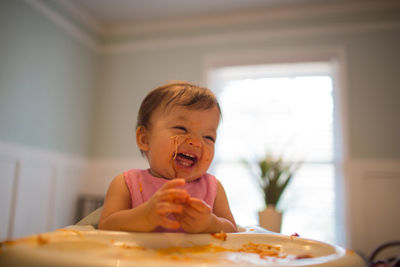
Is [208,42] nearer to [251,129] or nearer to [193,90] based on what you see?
[251,129]

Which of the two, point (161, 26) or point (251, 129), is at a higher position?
point (161, 26)

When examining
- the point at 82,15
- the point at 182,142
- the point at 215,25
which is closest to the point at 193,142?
the point at 182,142

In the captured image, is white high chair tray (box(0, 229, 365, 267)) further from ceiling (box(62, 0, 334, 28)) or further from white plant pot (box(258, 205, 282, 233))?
ceiling (box(62, 0, 334, 28))

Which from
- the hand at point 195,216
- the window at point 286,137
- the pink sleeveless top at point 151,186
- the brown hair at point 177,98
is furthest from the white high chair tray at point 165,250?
the window at point 286,137

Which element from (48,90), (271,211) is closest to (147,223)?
(271,211)

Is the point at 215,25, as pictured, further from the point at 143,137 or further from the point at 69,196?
the point at 143,137

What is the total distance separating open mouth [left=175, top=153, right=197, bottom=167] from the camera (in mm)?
976

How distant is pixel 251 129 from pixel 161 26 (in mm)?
1701

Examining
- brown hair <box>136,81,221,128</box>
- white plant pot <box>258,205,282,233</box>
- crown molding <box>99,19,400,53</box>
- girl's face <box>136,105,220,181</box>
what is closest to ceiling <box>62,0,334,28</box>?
crown molding <box>99,19,400,53</box>

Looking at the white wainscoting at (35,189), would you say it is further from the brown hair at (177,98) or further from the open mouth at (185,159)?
the open mouth at (185,159)

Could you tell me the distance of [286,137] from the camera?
367cm

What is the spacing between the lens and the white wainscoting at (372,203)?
3.40 metres

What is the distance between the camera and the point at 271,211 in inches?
96.9

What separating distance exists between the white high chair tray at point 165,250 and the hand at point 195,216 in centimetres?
2
